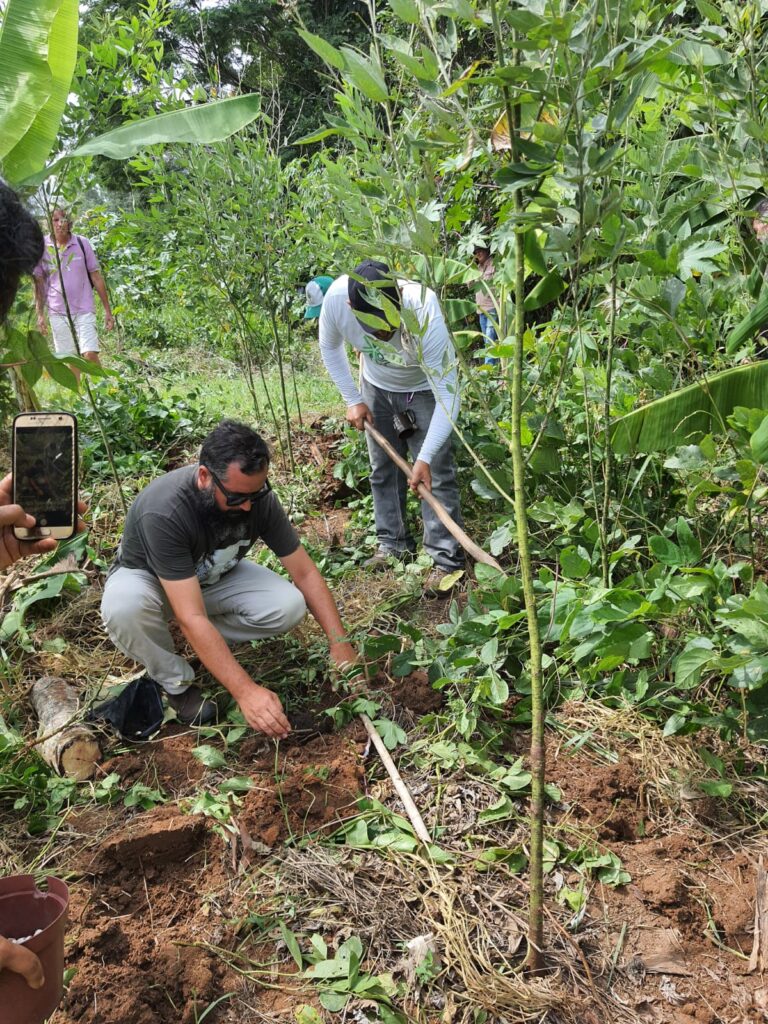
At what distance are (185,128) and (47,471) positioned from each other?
1.21 metres

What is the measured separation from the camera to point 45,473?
2.27 m

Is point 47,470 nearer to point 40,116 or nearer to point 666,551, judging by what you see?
point 40,116

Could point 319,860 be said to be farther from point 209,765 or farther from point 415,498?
point 415,498

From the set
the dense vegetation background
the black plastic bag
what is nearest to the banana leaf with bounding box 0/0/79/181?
the dense vegetation background

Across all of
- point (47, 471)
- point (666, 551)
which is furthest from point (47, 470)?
point (666, 551)

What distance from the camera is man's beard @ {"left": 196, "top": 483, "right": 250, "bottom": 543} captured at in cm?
299

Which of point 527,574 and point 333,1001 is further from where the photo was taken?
point 333,1001

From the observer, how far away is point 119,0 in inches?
654

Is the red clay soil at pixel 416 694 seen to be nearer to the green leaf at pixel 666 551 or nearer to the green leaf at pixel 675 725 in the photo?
the green leaf at pixel 675 725

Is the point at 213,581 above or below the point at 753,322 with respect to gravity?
below

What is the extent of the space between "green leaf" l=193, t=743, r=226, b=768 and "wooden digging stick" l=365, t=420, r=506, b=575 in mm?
1230

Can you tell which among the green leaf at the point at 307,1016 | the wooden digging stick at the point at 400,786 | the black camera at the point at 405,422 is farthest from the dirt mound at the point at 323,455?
the green leaf at the point at 307,1016

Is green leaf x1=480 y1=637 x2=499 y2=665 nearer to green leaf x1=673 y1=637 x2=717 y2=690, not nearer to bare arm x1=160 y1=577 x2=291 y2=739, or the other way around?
green leaf x1=673 y1=637 x2=717 y2=690

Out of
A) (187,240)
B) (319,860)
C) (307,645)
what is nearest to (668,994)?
(319,860)
